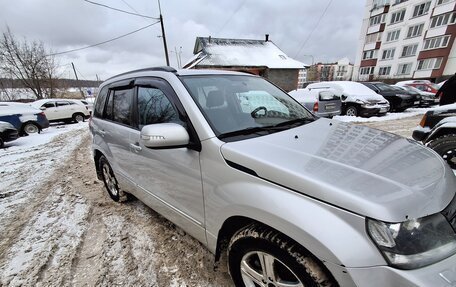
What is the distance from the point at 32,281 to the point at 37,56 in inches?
1232

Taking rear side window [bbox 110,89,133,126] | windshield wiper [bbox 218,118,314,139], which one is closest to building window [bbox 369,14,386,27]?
windshield wiper [bbox 218,118,314,139]

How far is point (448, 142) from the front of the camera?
10.3 feet

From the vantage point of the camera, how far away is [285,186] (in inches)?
50.8

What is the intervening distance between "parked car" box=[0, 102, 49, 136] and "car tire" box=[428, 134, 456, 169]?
1480 centimetres

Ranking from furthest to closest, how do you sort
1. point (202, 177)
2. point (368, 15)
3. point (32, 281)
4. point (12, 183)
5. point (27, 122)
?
point (368, 15), point (27, 122), point (12, 183), point (32, 281), point (202, 177)

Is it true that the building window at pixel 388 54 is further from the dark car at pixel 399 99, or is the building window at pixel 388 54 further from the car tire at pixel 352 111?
the car tire at pixel 352 111

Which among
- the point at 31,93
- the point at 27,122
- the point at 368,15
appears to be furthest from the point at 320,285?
the point at 368,15

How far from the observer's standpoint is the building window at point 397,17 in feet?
107

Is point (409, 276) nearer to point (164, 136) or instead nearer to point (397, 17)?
point (164, 136)

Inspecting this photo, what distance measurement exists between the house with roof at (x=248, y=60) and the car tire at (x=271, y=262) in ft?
67.3

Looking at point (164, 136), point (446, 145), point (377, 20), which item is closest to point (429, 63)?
point (377, 20)

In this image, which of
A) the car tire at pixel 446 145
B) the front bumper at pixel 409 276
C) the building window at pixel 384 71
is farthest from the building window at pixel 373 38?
the front bumper at pixel 409 276

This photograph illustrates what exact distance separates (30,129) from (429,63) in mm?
41448

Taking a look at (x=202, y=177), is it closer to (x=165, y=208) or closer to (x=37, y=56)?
(x=165, y=208)
